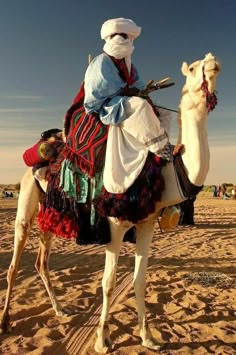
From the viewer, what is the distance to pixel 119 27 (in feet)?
13.2

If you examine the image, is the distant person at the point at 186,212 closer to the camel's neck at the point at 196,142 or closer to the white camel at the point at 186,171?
the white camel at the point at 186,171

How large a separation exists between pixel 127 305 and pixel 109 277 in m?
1.76

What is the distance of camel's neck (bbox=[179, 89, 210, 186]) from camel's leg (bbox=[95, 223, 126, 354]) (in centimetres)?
92

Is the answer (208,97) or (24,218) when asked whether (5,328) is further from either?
(208,97)

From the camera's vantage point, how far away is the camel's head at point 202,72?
137 inches

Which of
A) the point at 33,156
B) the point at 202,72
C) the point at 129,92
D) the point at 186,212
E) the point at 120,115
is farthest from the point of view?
the point at 33,156

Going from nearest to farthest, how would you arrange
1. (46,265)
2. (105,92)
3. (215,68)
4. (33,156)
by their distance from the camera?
(215,68)
(105,92)
(33,156)
(46,265)

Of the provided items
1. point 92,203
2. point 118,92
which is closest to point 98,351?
point 92,203

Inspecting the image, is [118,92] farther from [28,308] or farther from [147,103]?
[28,308]

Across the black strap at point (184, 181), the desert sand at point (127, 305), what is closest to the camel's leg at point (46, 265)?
the desert sand at point (127, 305)

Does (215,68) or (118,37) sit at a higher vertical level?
(118,37)

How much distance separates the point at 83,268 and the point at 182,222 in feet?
15.0

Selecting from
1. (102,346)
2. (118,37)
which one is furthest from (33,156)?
(102,346)

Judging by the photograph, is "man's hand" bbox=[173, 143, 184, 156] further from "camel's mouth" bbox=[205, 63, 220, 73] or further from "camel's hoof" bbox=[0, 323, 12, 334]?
"camel's hoof" bbox=[0, 323, 12, 334]
